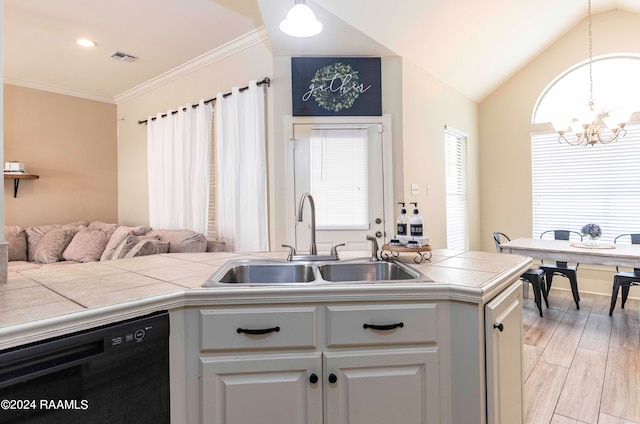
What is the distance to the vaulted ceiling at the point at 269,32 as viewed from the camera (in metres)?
2.74

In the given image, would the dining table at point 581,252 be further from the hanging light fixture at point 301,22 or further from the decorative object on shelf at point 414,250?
the hanging light fixture at point 301,22

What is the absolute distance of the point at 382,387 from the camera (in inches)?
45.7

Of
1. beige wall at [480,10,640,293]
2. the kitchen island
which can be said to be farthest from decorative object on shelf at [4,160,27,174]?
beige wall at [480,10,640,293]

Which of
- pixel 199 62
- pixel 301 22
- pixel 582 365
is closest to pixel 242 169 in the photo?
pixel 199 62

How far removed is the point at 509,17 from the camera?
3.30m

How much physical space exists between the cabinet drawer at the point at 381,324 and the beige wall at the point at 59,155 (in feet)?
16.5

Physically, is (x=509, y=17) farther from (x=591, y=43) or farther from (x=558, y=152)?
(x=558, y=152)

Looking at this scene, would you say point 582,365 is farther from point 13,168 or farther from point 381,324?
point 13,168

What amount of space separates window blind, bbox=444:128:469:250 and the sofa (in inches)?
117

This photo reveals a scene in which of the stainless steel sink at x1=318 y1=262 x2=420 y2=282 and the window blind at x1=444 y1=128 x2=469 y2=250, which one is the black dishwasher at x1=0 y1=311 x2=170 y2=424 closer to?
the stainless steel sink at x1=318 y1=262 x2=420 y2=282

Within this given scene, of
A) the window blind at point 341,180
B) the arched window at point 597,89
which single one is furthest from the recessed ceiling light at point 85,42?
the arched window at point 597,89

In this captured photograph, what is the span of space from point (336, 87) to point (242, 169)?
4.23 ft

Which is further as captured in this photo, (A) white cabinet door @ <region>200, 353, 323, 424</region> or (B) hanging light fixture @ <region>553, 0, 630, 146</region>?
(B) hanging light fixture @ <region>553, 0, 630, 146</region>

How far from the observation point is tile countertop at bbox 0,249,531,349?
904 mm
